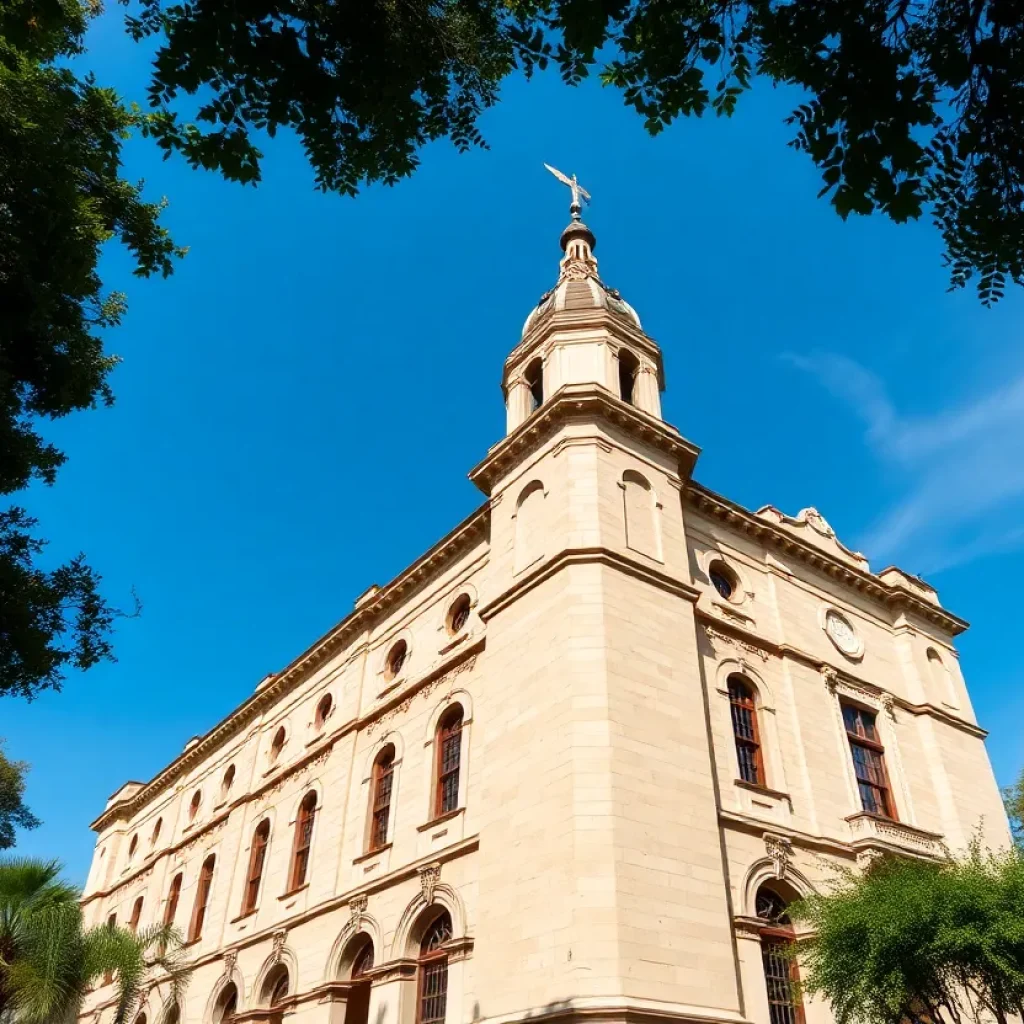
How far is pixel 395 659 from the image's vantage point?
25.5 metres

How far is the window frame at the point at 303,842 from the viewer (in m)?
24.5

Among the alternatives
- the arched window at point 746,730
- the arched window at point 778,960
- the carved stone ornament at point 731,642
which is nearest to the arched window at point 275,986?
the arched window at point 778,960

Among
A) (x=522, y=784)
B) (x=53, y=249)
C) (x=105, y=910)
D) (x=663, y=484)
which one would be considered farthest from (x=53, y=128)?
(x=105, y=910)

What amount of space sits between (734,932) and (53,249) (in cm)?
1508

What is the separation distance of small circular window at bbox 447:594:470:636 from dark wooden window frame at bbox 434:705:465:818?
2.43 meters

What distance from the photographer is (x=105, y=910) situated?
39344 mm

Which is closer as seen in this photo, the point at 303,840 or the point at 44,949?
the point at 44,949

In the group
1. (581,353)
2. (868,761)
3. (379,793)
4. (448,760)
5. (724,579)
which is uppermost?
(581,353)

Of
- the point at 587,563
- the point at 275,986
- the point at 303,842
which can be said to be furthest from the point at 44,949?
the point at 587,563

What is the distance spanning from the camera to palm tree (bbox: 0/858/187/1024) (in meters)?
19.3

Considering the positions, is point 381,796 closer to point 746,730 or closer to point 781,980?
point 746,730

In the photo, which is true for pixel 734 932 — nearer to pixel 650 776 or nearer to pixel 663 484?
pixel 650 776

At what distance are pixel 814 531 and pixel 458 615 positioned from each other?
34.8ft

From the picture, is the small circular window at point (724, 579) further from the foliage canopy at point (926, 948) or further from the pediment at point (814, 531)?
the foliage canopy at point (926, 948)
